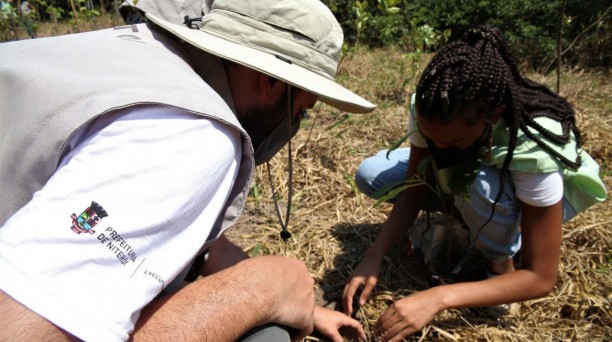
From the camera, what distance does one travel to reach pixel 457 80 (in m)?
1.36

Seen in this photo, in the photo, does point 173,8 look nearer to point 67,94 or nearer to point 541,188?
point 67,94

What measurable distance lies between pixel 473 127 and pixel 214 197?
0.89 meters

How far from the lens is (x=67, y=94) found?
799 millimetres

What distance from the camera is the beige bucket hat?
41.6 inches

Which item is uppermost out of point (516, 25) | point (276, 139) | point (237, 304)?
point (276, 139)

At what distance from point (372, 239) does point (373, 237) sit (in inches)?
0.8

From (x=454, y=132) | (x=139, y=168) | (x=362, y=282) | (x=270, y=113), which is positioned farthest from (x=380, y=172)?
(x=139, y=168)

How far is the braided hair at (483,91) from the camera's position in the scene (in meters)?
1.36

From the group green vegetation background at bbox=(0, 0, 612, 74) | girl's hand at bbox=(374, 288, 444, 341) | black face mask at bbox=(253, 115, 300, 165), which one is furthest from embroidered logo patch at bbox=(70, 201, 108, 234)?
green vegetation background at bbox=(0, 0, 612, 74)

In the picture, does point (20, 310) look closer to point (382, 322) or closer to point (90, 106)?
point (90, 106)

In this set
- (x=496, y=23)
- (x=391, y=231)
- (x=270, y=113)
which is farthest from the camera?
(x=496, y=23)

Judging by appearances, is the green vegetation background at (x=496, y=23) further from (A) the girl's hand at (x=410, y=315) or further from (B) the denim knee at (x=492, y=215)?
(A) the girl's hand at (x=410, y=315)

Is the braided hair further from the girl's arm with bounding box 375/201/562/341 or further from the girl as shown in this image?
the girl's arm with bounding box 375/201/562/341

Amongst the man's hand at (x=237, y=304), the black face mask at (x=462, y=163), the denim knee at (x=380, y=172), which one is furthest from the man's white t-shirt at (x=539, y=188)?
the man's hand at (x=237, y=304)
